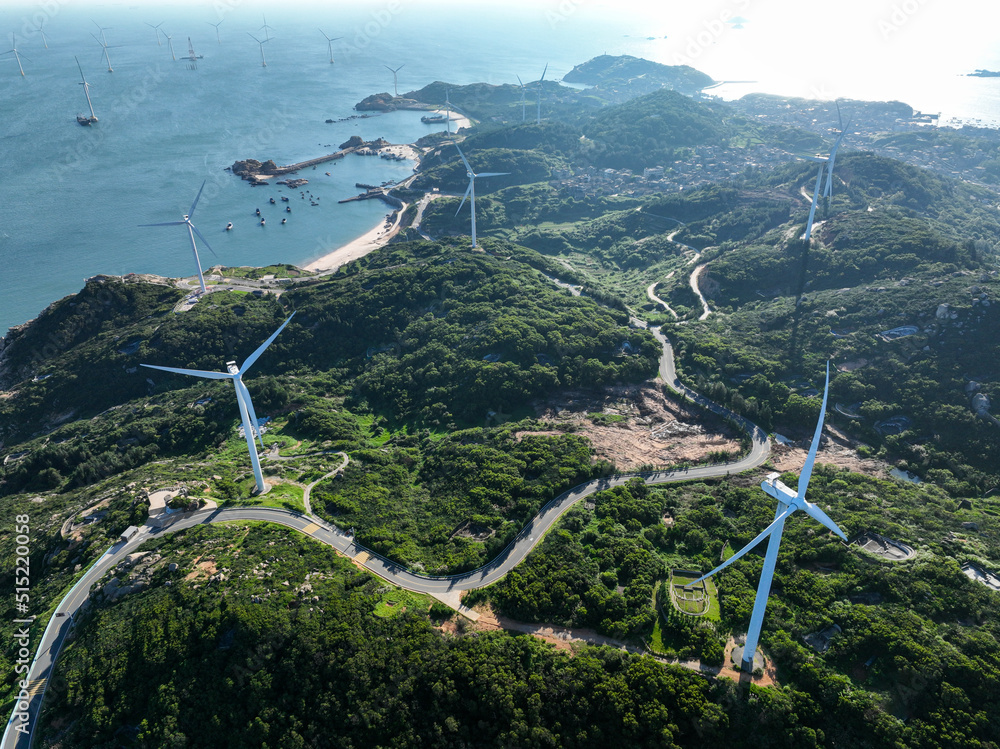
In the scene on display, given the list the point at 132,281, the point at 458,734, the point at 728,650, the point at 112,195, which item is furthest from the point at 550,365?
the point at 112,195

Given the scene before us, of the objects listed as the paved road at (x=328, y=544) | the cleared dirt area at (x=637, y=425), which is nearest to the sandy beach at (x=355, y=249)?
the cleared dirt area at (x=637, y=425)

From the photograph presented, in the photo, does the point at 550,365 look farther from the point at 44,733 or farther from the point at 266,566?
the point at 44,733

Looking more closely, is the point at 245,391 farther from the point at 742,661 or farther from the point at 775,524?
the point at 742,661

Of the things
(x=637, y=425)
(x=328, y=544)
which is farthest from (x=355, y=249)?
(x=328, y=544)

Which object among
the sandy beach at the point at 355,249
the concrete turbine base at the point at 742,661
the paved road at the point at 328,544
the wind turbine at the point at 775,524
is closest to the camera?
the wind turbine at the point at 775,524

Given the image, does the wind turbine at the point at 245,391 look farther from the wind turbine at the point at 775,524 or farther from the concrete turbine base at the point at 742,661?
the concrete turbine base at the point at 742,661

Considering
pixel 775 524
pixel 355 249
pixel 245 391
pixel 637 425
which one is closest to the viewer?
pixel 775 524
